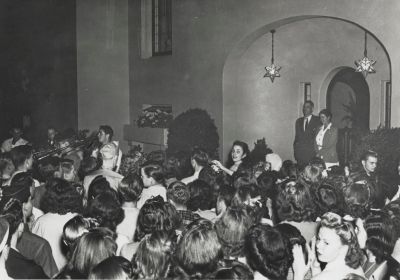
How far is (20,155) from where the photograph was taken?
6.25m

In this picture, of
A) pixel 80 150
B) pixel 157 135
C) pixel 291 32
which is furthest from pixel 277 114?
pixel 80 150

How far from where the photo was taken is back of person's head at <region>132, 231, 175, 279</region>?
3215 mm

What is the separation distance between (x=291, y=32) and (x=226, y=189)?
820 cm

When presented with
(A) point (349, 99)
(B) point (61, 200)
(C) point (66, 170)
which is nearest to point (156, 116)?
(A) point (349, 99)

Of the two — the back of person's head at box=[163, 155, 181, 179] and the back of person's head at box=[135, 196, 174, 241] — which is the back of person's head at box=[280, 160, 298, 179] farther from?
the back of person's head at box=[135, 196, 174, 241]

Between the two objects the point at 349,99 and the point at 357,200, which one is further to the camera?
the point at 349,99

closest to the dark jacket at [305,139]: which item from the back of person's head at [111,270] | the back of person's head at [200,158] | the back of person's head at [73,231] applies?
the back of person's head at [200,158]

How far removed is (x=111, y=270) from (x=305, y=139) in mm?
8813

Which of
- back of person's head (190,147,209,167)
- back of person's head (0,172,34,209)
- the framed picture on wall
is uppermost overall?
the framed picture on wall

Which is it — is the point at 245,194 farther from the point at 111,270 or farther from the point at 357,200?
the point at 111,270

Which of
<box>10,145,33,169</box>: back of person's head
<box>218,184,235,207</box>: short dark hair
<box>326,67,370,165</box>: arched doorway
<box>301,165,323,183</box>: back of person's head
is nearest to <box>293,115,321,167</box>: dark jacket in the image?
<box>326,67,370,165</box>: arched doorway

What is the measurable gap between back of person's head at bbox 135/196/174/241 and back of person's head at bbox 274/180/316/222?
1010 mm

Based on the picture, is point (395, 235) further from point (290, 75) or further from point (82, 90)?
point (82, 90)

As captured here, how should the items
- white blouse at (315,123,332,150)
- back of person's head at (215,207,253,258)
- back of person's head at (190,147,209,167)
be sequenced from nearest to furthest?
back of person's head at (215,207,253,258) < back of person's head at (190,147,209,167) < white blouse at (315,123,332,150)
